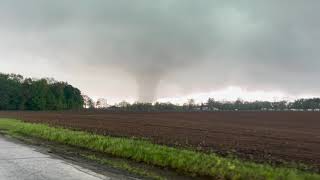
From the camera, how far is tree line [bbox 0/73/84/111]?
148m

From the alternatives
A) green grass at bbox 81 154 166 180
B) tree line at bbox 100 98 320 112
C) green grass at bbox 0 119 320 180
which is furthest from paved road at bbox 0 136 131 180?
tree line at bbox 100 98 320 112

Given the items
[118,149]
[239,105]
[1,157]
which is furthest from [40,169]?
[239,105]

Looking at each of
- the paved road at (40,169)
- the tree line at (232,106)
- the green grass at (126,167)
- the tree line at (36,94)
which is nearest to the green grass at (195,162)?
the green grass at (126,167)

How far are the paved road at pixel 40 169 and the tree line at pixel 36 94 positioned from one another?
5282 inches

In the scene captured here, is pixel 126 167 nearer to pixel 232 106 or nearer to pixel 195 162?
pixel 195 162

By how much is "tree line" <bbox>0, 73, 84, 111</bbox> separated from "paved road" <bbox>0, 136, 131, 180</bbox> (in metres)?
134

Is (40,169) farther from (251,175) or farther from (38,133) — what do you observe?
(38,133)

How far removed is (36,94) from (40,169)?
14466 cm

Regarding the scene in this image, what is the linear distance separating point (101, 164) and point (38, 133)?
16.4 meters

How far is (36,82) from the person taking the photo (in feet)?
541

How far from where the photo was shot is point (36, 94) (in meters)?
154

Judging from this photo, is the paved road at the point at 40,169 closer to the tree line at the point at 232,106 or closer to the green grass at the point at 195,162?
the green grass at the point at 195,162

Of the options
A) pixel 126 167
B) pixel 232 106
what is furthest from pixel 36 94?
pixel 126 167

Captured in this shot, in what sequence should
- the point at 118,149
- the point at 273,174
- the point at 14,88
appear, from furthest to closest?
the point at 14,88, the point at 118,149, the point at 273,174
